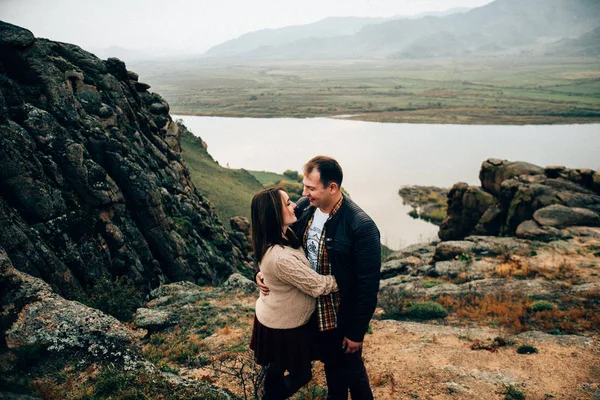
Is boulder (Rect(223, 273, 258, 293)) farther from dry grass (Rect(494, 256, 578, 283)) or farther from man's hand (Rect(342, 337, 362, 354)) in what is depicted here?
man's hand (Rect(342, 337, 362, 354))

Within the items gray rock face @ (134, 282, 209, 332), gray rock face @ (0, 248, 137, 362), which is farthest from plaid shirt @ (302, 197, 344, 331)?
gray rock face @ (134, 282, 209, 332)

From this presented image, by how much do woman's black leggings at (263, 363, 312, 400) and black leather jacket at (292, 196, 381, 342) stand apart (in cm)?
66

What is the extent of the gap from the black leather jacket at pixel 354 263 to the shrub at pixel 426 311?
7760 millimetres

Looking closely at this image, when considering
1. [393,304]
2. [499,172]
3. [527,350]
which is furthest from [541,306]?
[499,172]

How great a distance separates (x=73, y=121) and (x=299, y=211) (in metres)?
9.87

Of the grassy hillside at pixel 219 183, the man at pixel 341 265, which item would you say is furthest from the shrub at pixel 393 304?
the grassy hillside at pixel 219 183

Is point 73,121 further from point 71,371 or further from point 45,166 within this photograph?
point 71,371

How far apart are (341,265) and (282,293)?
27.0 inches

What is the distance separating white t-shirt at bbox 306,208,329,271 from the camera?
15.5ft

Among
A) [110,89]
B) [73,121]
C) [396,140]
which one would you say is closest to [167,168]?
[110,89]

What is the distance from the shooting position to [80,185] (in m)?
11.3

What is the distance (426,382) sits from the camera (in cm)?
723

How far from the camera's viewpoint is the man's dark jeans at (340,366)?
477cm

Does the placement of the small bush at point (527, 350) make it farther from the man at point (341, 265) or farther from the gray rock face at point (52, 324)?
the gray rock face at point (52, 324)
